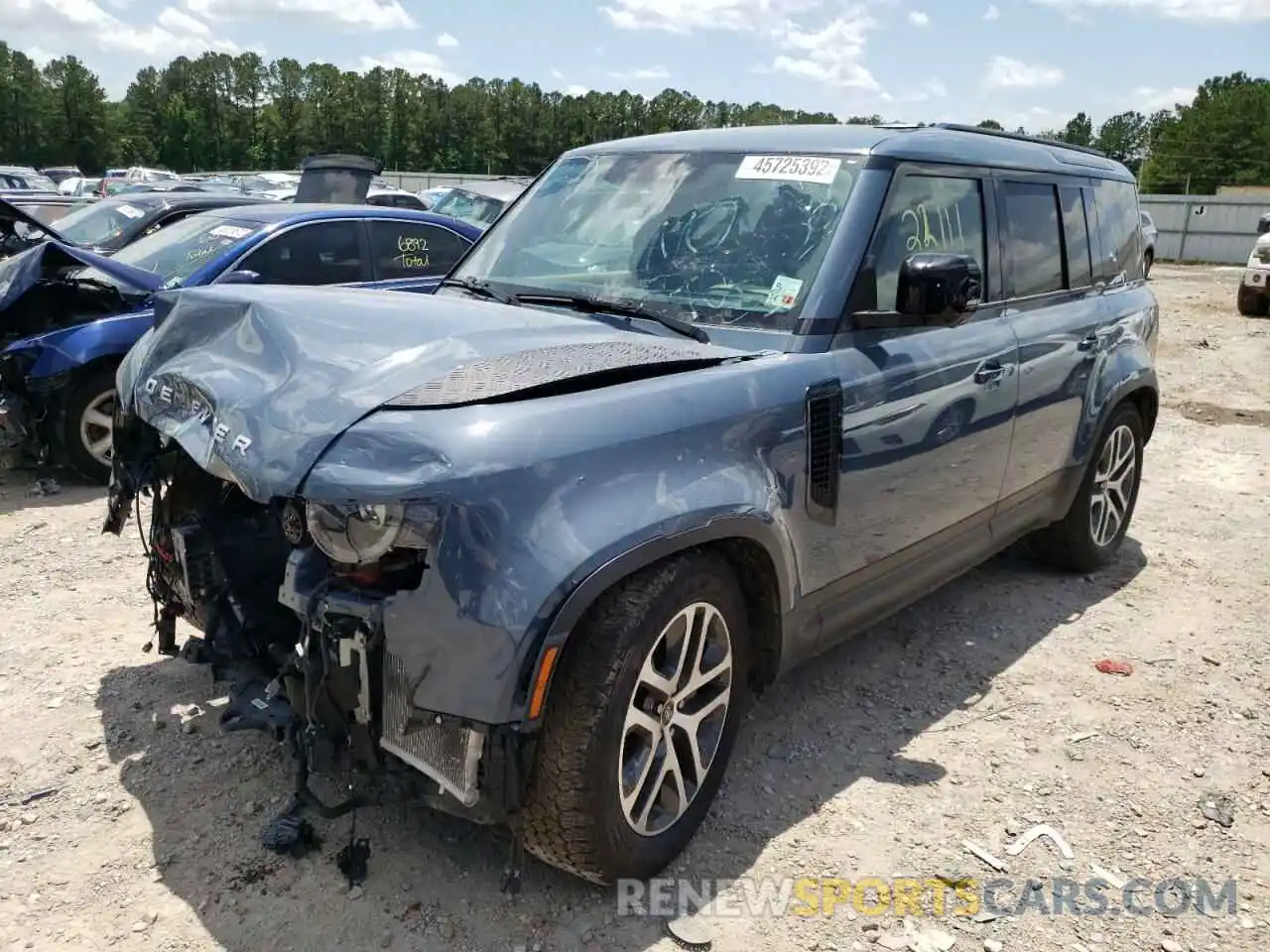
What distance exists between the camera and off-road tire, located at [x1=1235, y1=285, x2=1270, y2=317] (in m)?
16.8

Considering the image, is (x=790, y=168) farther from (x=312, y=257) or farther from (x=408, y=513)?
(x=312, y=257)

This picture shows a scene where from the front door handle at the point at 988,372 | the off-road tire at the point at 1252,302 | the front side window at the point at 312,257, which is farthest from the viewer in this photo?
the off-road tire at the point at 1252,302

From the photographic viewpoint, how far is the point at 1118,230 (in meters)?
5.25

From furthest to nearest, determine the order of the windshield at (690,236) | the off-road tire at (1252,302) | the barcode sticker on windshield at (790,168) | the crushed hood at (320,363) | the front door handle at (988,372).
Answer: the off-road tire at (1252,302), the front door handle at (988,372), the barcode sticker on windshield at (790,168), the windshield at (690,236), the crushed hood at (320,363)

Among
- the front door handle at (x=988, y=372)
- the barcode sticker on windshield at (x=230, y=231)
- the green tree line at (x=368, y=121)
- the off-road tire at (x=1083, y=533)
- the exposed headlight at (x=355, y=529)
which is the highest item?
the green tree line at (x=368, y=121)

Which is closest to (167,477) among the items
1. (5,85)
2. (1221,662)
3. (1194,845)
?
(1194,845)

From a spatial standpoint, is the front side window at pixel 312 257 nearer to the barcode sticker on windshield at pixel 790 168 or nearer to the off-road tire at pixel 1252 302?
the barcode sticker on windshield at pixel 790 168

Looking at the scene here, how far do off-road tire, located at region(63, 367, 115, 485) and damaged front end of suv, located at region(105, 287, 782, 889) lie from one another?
3.81m

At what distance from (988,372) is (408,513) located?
2.48 metres

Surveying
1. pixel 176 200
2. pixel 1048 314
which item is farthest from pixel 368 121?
pixel 1048 314

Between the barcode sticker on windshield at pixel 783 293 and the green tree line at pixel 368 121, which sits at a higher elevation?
the green tree line at pixel 368 121

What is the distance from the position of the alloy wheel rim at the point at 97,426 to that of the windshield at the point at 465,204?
35.9 feet

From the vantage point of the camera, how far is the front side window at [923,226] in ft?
11.3
